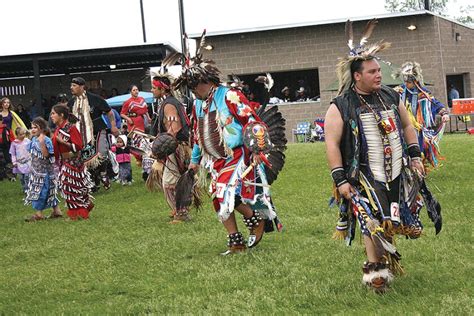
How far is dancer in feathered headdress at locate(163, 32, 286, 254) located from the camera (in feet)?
23.7

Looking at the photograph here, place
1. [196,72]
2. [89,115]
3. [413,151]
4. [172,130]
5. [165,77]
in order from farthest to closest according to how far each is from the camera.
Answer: [89,115]
[165,77]
[172,130]
[196,72]
[413,151]

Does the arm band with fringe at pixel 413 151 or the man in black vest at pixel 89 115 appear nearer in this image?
the arm band with fringe at pixel 413 151

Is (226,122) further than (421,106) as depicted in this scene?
No

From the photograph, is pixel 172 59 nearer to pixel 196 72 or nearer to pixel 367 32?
pixel 196 72

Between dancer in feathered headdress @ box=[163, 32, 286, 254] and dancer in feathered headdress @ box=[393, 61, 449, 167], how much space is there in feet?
13.5

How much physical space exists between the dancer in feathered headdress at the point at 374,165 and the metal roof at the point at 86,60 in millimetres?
18014

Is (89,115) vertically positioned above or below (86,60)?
below

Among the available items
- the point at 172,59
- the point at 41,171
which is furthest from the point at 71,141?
the point at 172,59

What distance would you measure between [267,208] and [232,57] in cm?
2294

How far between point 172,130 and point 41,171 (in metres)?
2.69

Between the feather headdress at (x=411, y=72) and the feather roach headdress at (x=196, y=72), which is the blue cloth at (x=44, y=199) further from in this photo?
the feather headdress at (x=411, y=72)

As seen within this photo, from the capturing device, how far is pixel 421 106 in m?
11.4

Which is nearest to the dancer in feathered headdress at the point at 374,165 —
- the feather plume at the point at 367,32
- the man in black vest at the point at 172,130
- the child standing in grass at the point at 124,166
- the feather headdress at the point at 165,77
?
the feather plume at the point at 367,32

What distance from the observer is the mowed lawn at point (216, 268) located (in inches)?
214
